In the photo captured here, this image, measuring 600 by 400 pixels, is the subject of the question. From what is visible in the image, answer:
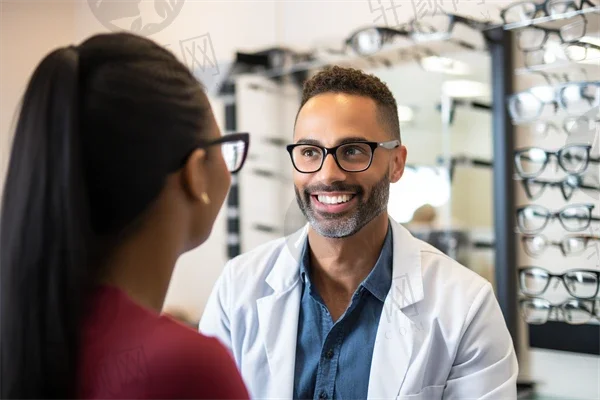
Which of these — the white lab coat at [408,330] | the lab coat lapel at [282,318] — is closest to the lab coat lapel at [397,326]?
the white lab coat at [408,330]

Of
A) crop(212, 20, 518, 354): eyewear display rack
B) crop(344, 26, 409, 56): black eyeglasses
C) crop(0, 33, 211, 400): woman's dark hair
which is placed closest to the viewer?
crop(0, 33, 211, 400): woman's dark hair

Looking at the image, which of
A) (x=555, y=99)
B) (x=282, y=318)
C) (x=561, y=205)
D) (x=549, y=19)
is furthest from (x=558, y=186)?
(x=282, y=318)

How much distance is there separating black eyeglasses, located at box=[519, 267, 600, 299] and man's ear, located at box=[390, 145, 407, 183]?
12.4 inches

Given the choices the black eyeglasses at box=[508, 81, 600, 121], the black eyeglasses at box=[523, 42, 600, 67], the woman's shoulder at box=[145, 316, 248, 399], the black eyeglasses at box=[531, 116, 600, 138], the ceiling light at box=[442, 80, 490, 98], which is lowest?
the woman's shoulder at box=[145, 316, 248, 399]

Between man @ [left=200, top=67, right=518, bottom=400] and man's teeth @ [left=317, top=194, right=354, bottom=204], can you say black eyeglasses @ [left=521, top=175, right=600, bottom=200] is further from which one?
man's teeth @ [left=317, top=194, right=354, bottom=204]

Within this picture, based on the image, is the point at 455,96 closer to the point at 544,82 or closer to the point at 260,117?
the point at 544,82

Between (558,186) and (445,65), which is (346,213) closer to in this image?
(558,186)

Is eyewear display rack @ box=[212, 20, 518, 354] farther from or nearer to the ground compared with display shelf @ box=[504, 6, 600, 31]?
nearer to the ground

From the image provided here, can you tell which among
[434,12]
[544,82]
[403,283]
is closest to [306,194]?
[403,283]

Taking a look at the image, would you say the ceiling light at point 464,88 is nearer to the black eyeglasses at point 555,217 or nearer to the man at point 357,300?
the black eyeglasses at point 555,217

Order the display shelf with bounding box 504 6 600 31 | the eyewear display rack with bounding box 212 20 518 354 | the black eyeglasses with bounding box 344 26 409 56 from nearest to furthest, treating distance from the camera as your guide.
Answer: the display shelf with bounding box 504 6 600 31 → the eyewear display rack with bounding box 212 20 518 354 → the black eyeglasses with bounding box 344 26 409 56

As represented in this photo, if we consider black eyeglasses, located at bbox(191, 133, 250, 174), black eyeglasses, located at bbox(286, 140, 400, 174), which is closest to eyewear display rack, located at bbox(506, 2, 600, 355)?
black eyeglasses, located at bbox(286, 140, 400, 174)

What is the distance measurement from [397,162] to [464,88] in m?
0.48

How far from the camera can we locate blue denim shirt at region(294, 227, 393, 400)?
863 millimetres
